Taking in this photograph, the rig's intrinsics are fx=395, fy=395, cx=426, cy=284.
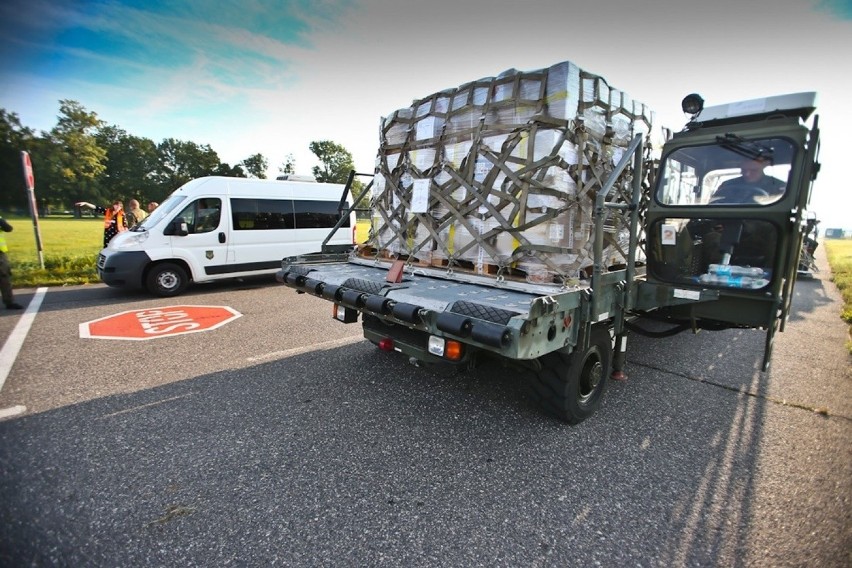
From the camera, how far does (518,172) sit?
3.32 m

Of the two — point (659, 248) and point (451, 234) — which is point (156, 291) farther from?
point (659, 248)

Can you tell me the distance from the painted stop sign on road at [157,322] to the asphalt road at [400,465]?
0.82 m

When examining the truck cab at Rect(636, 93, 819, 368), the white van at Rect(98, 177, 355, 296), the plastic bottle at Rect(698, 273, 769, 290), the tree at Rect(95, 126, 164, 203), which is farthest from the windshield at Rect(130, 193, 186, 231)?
the tree at Rect(95, 126, 164, 203)

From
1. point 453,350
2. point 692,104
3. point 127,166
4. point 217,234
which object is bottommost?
point 453,350

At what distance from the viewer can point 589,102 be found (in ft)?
11.1

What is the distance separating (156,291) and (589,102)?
331 inches

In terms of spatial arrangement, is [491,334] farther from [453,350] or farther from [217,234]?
[217,234]

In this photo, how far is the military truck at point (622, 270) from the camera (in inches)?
116

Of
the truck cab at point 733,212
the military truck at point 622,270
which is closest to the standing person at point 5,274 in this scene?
the military truck at point 622,270

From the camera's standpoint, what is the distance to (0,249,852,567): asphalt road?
215 cm

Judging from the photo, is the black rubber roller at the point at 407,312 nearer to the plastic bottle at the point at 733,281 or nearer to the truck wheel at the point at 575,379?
the truck wheel at the point at 575,379

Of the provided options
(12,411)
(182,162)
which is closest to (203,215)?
(12,411)

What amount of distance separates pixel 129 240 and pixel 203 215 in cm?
140

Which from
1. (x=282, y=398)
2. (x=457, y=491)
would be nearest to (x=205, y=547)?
(x=457, y=491)
